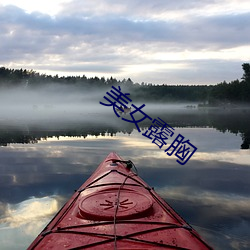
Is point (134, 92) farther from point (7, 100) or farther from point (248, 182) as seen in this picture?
point (248, 182)

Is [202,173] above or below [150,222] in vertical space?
below

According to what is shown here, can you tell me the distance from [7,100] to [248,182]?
493ft

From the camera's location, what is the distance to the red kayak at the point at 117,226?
4.18 meters

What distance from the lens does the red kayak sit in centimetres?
418

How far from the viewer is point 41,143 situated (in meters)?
18.8

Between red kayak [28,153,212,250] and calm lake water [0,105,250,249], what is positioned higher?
red kayak [28,153,212,250]

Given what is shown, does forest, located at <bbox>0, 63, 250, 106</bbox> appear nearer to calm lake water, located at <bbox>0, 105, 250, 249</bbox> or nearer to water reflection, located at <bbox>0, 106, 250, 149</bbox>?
water reflection, located at <bbox>0, 106, 250, 149</bbox>

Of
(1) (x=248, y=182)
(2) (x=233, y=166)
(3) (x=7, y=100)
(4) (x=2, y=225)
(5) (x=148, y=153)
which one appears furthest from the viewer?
(3) (x=7, y=100)

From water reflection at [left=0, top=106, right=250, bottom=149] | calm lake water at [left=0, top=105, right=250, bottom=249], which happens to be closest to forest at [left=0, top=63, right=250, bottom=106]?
water reflection at [left=0, top=106, right=250, bottom=149]

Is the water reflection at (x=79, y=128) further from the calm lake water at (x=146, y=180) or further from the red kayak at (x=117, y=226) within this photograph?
the red kayak at (x=117, y=226)

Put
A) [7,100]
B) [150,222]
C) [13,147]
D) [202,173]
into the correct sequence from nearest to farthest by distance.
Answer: [150,222] < [202,173] < [13,147] < [7,100]

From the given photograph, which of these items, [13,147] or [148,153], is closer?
[148,153]

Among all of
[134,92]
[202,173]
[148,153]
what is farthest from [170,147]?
[134,92]

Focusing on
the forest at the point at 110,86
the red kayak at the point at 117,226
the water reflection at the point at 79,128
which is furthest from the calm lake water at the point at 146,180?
the forest at the point at 110,86
